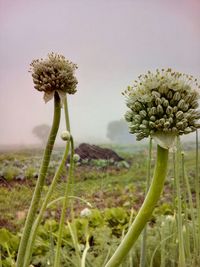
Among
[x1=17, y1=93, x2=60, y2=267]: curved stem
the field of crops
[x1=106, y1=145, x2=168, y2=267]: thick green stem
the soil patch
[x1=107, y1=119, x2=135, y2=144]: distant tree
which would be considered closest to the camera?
[x1=106, y1=145, x2=168, y2=267]: thick green stem

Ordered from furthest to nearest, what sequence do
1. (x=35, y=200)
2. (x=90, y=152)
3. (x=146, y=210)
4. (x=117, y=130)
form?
1. (x=117, y=130)
2. (x=90, y=152)
3. (x=35, y=200)
4. (x=146, y=210)

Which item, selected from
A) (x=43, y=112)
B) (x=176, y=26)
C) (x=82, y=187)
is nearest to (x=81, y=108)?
(x=43, y=112)

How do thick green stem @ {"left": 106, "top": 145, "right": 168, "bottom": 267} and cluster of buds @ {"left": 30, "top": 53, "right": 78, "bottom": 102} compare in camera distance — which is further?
cluster of buds @ {"left": 30, "top": 53, "right": 78, "bottom": 102}

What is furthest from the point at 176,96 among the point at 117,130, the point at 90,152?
the point at 117,130

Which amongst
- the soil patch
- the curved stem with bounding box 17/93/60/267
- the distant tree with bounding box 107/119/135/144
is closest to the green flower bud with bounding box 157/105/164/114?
the curved stem with bounding box 17/93/60/267

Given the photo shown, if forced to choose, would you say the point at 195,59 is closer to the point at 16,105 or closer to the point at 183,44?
the point at 183,44

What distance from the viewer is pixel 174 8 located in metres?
1.38

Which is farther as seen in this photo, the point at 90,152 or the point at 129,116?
the point at 90,152

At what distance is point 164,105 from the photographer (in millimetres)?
362

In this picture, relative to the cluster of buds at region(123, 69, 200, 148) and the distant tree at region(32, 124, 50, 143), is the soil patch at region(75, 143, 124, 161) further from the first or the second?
the cluster of buds at region(123, 69, 200, 148)

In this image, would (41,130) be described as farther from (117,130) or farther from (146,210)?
(146,210)

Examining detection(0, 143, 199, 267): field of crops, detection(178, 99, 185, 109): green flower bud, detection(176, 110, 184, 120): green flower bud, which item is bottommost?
detection(0, 143, 199, 267): field of crops

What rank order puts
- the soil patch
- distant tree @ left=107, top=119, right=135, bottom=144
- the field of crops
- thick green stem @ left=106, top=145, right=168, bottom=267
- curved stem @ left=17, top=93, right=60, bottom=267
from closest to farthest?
thick green stem @ left=106, top=145, right=168, bottom=267
curved stem @ left=17, top=93, right=60, bottom=267
the field of crops
the soil patch
distant tree @ left=107, top=119, right=135, bottom=144

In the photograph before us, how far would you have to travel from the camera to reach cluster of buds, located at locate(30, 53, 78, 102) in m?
0.49
